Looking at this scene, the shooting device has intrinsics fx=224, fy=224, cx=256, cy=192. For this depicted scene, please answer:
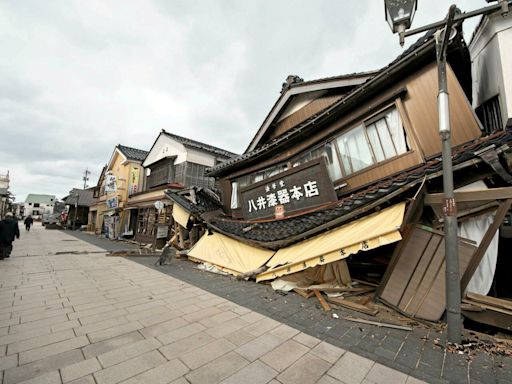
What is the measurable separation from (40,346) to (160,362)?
2.09 m

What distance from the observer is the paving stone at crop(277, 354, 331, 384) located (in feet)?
9.69

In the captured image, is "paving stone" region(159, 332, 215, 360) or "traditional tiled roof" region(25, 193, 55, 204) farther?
"traditional tiled roof" region(25, 193, 55, 204)

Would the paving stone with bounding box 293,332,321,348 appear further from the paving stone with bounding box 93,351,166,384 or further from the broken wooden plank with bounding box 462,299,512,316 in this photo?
the broken wooden plank with bounding box 462,299,512,316

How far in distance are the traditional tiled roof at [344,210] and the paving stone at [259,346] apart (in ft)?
10.0

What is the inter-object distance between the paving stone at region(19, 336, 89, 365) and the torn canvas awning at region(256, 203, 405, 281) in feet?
15.2

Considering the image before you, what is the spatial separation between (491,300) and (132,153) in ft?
95.6

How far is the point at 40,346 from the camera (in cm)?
358

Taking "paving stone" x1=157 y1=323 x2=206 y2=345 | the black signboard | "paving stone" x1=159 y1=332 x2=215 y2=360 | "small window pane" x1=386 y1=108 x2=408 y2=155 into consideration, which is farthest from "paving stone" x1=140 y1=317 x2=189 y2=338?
"small window pane" x1=386 y1=108 x2=408 y2=155

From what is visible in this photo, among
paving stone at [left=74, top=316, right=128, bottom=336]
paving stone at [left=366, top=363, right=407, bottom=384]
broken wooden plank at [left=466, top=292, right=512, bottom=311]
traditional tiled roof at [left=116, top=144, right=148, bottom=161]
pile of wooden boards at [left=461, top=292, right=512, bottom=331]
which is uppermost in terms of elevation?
traditional tiled roof at [left=116, top=144, right=148, bottom=161]

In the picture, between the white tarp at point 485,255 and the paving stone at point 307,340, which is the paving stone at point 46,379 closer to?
the paving stone at point 307,340

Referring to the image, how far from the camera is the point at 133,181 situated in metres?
23.6

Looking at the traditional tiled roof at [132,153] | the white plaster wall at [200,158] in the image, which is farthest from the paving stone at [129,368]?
the traditional tiled roof at [132,153]

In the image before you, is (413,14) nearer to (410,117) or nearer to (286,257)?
(410,117)

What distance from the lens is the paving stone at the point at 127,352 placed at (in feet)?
10.6
